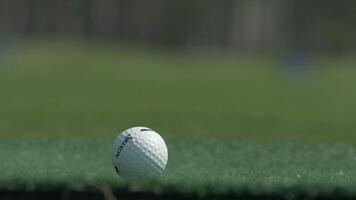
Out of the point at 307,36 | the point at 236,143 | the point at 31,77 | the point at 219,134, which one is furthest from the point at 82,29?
the point at 236,143

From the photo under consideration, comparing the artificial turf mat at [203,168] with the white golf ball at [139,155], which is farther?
the white golf ball at [139,155]

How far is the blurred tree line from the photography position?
182 ft

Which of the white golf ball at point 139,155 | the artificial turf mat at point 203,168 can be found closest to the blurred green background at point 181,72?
the artificial turf mat at point 203,168

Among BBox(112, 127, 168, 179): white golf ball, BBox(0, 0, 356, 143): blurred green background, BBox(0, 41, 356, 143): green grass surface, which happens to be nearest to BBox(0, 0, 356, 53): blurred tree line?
BBox(0, 0, 356, 143): blurred green background

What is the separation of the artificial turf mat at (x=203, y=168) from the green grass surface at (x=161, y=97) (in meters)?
3.64

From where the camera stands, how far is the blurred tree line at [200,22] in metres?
55.6

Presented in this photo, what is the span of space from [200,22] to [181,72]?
25036 mm

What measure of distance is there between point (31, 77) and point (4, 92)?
19.7 ft

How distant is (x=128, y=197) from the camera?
5.78 m

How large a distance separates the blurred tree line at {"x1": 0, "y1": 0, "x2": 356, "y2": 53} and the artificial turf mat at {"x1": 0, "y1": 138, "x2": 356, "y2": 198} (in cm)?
4607

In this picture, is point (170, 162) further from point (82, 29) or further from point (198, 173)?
point (82, 29)

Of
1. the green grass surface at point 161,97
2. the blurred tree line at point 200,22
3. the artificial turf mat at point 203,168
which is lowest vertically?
the blurred tree line at point 200,22

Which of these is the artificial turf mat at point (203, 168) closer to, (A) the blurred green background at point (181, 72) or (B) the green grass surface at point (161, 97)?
(A) the blurred green background at point (181, 72)

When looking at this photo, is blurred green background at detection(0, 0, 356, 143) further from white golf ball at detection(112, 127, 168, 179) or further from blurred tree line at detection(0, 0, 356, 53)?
white golf ball at detection(112, 127, 168, 179)
